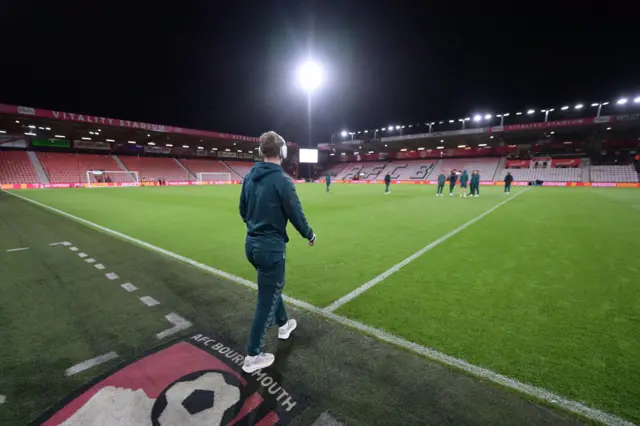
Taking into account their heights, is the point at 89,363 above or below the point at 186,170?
below

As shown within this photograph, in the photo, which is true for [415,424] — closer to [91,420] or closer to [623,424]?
[623,424]

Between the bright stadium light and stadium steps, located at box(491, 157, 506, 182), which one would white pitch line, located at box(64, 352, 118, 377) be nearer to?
the bright stadium light

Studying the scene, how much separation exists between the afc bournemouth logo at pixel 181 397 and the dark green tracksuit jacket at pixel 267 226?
34cm

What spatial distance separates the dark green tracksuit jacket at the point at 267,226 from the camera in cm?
245

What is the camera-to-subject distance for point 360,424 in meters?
1.92

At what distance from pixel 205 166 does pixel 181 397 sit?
54663mm

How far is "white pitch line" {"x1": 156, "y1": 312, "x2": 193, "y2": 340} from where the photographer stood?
3.13 m

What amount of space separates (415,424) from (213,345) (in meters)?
2.08

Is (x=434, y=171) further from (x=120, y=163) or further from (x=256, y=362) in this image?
(x=256, y=362)

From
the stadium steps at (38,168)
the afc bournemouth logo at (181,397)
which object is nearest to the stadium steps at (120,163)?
the stadium steps at (38,168)

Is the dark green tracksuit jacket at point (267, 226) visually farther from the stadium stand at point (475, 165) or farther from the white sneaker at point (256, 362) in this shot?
the stadium stand at point (475, 165)

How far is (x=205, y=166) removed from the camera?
170ft

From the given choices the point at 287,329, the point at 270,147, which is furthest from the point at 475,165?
the point at 270,147

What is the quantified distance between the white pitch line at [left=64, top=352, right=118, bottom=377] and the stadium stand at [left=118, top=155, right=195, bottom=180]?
155 feet
